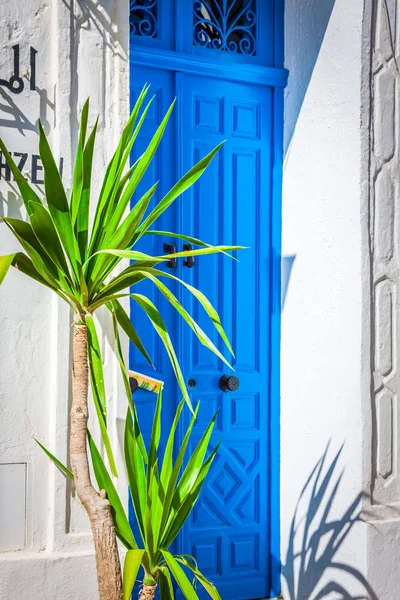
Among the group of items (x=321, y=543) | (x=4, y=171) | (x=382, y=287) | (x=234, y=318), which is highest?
(x=4, y=171)

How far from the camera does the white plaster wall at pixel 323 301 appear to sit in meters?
3.67

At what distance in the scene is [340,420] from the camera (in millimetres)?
3732

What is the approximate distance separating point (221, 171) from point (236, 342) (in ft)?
2.66

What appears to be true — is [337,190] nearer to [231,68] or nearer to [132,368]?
[231,68]

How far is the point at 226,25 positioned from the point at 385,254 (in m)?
1.34

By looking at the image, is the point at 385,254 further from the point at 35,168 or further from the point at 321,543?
the point at 35,168

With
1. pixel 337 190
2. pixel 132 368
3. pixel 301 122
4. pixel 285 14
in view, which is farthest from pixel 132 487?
pixel 285 14

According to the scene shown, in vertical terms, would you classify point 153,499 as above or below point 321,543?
above

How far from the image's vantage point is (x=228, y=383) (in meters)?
3.90

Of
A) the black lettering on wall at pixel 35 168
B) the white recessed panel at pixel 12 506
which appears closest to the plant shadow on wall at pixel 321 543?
the white recessed panel at pixel 12 506

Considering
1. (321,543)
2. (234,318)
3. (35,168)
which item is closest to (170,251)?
(234,318)

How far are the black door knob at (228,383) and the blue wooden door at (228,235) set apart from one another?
0.03 m

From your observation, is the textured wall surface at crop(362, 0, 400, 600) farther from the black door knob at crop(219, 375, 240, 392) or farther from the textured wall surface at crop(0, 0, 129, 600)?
the textured wall surface at crop(0, 0, 129, 600)

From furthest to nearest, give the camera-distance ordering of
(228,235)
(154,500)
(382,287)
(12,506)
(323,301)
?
(228,235), (323,301), (382,287), (12,506), (154,500)
